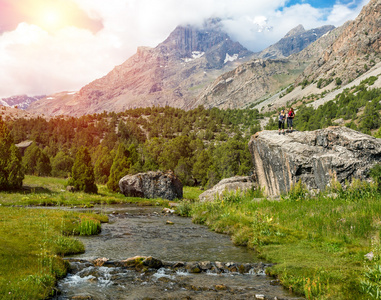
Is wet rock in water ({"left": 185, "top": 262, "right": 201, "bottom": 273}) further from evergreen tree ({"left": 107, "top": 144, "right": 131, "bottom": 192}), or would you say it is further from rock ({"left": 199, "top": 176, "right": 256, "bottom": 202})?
evergreen tree ({"left": 107, "top": 144, "right": 131, "bottom": 192})

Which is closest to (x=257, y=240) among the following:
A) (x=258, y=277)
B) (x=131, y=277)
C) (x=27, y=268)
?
(x=258, y=277)

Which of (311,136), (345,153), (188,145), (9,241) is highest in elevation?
(188,145)

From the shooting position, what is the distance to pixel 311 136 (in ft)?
116

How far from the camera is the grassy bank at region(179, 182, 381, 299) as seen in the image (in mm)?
11609

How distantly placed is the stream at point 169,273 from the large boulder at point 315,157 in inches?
625

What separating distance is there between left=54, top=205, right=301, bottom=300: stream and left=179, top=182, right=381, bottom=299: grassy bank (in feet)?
3.72

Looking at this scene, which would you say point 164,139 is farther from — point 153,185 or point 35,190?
point 35,190

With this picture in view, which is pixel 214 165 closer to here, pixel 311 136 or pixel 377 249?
pixel 311 136

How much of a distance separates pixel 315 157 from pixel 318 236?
1562 centimetres

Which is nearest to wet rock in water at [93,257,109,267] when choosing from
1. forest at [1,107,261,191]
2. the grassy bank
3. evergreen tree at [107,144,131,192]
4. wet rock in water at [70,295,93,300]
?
wet rock in water at [70,295,93,300]

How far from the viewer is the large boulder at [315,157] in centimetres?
3039

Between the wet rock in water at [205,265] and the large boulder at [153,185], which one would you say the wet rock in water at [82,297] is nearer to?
the wet rock in water at [205,265]

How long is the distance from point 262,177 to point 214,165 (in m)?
52.3

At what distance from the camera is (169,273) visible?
565 inches
